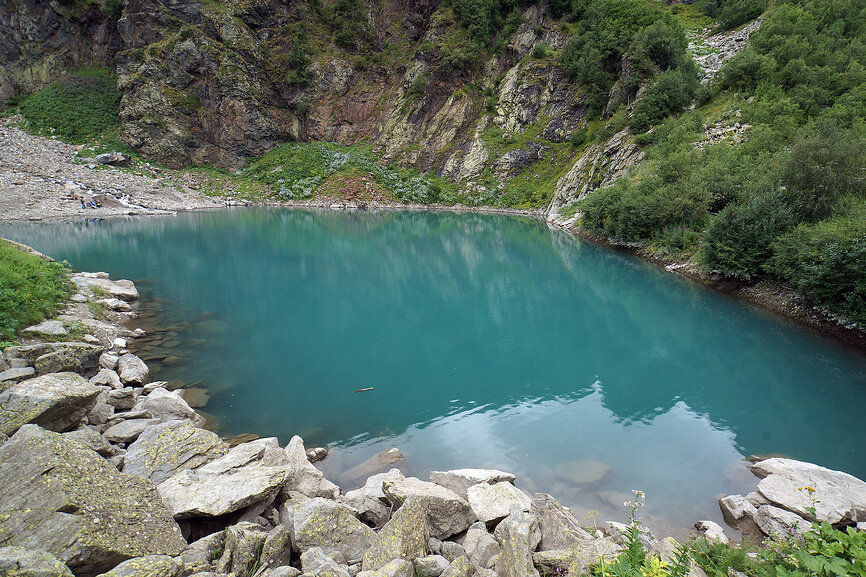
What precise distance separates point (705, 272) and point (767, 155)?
839 centimetres

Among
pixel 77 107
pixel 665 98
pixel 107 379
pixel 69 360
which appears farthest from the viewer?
pixel 77 107

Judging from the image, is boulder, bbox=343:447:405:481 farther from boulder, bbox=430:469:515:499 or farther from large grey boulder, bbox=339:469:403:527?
large grey boulder, bbox=339:469:403:527

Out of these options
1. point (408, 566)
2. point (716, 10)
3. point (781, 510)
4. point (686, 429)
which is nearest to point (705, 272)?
point (686, 429)

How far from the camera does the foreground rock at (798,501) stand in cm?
649

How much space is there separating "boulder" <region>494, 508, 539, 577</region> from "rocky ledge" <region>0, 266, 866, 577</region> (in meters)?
0.02

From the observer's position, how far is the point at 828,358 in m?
14.0

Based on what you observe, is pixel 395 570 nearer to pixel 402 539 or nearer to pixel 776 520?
pixel 402 539

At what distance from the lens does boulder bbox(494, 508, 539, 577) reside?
4.49 m

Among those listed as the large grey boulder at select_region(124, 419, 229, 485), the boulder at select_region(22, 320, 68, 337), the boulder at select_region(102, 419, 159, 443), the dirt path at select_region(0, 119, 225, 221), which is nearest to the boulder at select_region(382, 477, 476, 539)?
the large grey boulder at select_region(124, 419, 229, 485)

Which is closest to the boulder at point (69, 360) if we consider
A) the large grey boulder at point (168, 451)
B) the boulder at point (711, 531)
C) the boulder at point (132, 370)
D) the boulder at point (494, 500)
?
the boulder at point (132, 370)

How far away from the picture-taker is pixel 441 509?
557 centimetres

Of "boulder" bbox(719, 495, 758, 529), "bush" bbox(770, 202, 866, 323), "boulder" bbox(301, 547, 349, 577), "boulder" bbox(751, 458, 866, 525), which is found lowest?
"boulder" bbox(719, 495, 758, 529)

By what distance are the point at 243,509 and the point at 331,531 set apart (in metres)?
1.45

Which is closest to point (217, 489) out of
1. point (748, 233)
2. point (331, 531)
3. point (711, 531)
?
point (331, 531)
